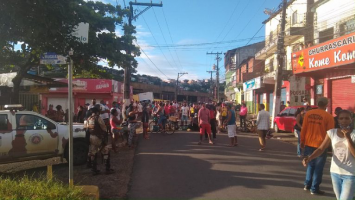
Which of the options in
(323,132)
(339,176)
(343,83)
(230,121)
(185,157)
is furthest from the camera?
(343,83)

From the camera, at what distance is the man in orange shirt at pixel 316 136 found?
577 centimetres

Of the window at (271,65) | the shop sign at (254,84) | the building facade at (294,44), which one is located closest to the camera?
the building facade at (294,44)

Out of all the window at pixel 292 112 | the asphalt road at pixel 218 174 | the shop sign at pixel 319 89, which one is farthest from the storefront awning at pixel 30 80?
the shop sign at pixel 319 89

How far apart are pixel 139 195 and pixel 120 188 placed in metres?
0.65

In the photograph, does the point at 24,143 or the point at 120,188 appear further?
the point at 24,143

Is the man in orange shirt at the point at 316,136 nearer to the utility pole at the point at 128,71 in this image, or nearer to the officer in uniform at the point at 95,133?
the officer in uniform at the point at 95,133

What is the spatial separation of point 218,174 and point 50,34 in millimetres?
5549

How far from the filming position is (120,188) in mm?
6316

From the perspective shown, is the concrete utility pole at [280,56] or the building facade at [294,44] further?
the building facade at [294,44]

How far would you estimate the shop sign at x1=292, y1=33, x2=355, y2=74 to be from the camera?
13664 mm

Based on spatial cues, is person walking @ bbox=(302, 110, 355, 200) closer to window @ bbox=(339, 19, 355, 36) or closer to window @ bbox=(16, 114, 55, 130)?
window @ bbox=(16, 114, 55, 130)

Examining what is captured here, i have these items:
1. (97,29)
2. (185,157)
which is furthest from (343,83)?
(97,29)

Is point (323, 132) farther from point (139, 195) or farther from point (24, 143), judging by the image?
point (24, 143)

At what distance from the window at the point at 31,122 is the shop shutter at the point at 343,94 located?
13550 millimetres
